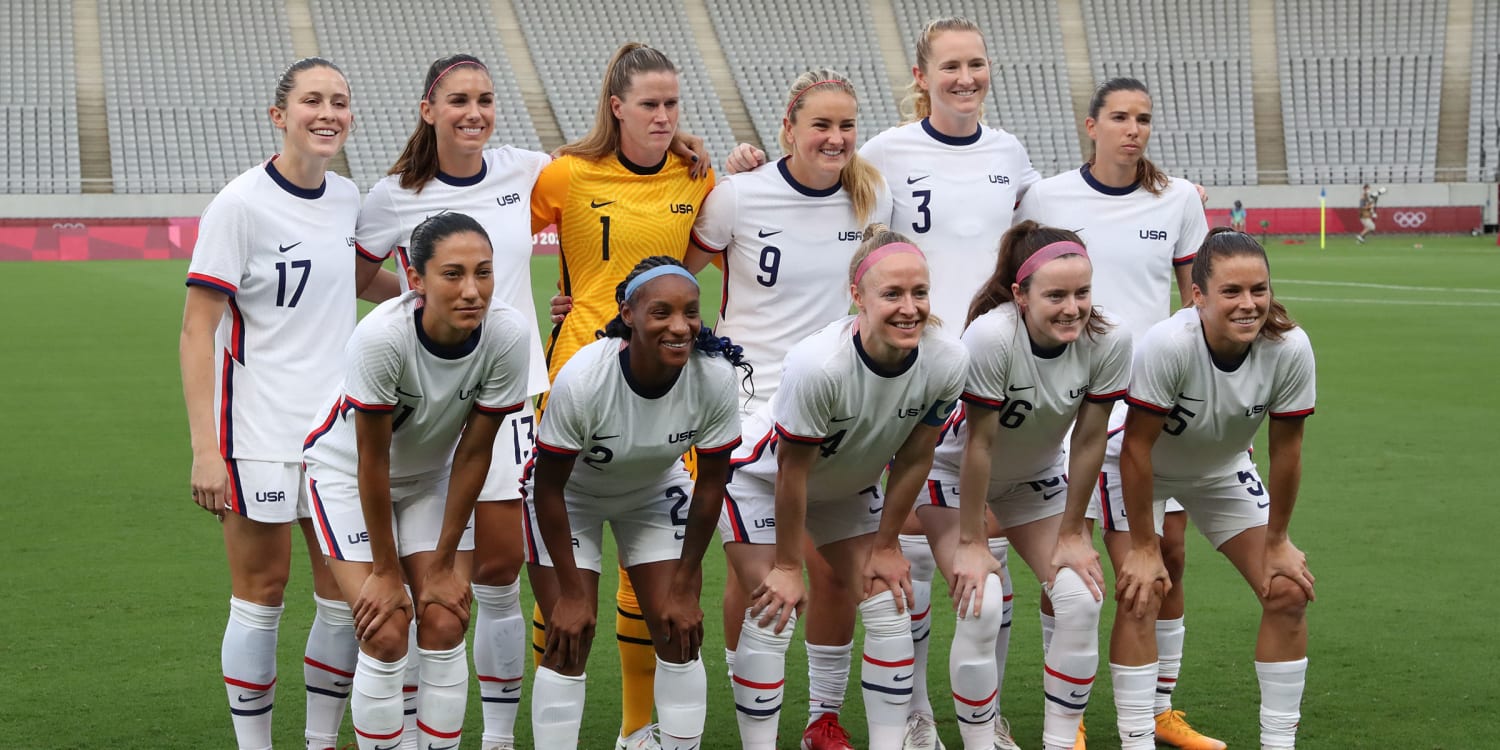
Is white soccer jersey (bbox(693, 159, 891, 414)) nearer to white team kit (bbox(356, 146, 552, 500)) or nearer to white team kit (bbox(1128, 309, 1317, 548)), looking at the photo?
white team kit (bbox(356, 146, 552, 500))

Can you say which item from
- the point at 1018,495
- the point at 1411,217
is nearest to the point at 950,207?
the point at 1018,495

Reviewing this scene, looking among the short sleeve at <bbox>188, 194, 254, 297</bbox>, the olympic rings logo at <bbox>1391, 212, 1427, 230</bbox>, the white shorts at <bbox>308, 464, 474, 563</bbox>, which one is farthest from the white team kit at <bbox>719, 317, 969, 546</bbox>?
the olympic rings logo at <bbox>1391, 212, 1427, 230</bbox>

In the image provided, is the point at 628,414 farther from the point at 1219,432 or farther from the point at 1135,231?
the point at 1135,231

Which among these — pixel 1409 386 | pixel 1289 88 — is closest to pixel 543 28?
pixel 1289 88

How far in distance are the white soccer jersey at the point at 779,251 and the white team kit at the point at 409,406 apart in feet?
3.33

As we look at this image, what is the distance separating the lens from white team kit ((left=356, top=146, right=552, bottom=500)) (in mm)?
4918

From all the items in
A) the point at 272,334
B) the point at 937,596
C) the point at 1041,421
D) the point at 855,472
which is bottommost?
the point at 937,596

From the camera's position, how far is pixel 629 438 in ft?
14.4

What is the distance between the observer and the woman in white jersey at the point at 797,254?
16.8 feet

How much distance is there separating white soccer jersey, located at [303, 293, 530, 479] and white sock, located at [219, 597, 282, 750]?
549mm

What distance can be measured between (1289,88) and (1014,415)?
41.5m

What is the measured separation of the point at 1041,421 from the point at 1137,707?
926mm

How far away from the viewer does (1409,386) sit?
42.8 feet

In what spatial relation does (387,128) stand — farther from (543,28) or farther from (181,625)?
(181,625)
